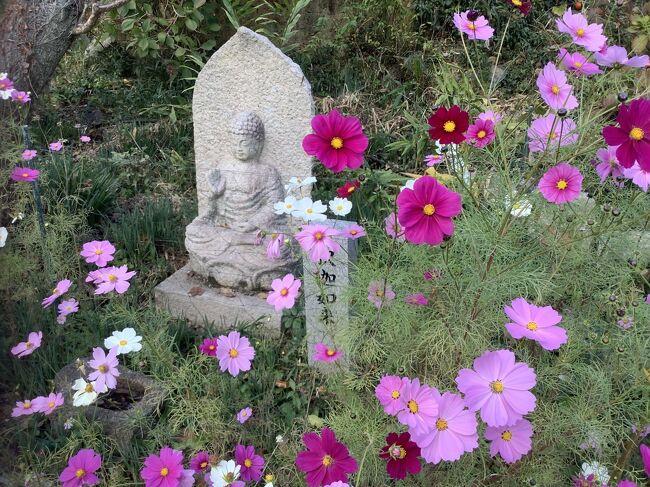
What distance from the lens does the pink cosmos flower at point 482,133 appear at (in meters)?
1.39

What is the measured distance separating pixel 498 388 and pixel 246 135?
1695mm

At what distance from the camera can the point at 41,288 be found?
8.20 ft

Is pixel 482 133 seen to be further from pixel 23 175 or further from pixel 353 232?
pixel 23 175

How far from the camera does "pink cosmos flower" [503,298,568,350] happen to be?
1.09 m

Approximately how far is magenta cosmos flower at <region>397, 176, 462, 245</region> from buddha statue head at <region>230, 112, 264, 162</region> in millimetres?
1483

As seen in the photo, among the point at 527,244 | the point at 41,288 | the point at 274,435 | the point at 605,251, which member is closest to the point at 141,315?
the point at 41,288

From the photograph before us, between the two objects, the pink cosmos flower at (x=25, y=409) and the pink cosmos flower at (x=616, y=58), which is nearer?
the pink cosmos flower at (x=616, y=58)

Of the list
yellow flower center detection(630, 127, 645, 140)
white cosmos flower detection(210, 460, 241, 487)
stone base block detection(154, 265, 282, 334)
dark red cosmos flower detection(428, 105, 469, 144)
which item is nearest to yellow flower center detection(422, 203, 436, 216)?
dark red cosmos flower detection(428, 105, 469, 144)

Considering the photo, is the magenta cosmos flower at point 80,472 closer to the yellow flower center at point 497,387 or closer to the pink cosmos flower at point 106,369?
the pink cosmos flower at point 106,369

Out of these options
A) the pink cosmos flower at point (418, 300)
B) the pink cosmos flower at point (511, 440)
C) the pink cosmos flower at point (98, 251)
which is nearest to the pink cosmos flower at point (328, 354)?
the pink cosmos flower at point (418, 300)

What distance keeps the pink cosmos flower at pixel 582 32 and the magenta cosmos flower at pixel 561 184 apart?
264 mm

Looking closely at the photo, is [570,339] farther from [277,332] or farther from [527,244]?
[277,332]

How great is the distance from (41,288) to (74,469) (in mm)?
1231

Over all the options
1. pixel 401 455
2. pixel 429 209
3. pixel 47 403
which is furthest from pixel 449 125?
pixel 47 403
